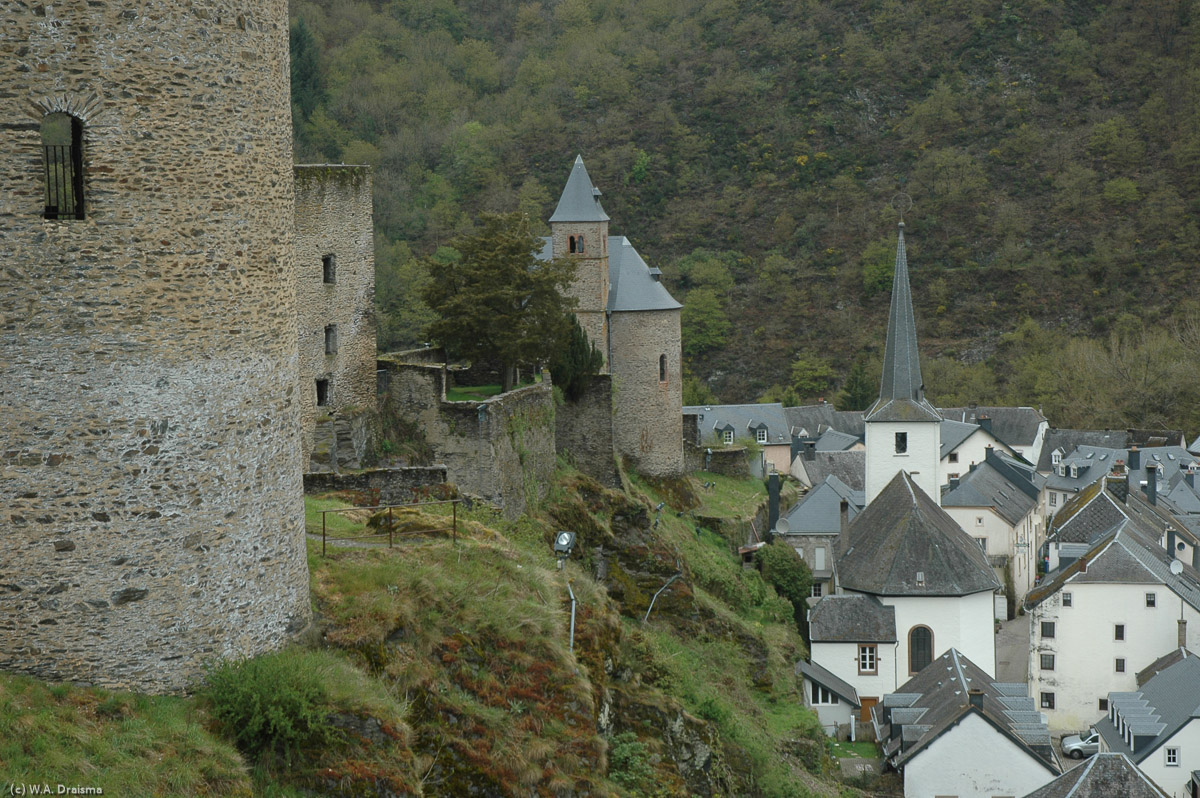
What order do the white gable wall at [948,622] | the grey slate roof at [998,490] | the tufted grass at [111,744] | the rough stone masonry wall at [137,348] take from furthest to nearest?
the grey slate roof at [998,490], the white gable wall at [948,622], the rough stone masonry wall at [137,348], the tufted grass at [111,744]

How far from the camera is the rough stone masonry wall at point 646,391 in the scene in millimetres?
32344

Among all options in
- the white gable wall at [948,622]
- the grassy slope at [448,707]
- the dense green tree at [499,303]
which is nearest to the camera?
the grassy slope at [448,707]

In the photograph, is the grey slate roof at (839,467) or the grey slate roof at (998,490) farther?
the grey slate roof at (839,467)

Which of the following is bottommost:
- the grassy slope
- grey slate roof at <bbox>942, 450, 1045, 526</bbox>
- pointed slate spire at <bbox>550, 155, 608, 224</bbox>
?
grey slate roof at <bbox>942, 450, 1045, 526</bbox>

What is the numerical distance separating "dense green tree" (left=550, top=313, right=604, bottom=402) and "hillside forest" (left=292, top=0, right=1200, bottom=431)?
130 feet

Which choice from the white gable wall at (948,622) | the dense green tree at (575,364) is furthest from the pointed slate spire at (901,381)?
the dense green tree at (575,364)

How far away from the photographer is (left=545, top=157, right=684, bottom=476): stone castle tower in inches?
1256

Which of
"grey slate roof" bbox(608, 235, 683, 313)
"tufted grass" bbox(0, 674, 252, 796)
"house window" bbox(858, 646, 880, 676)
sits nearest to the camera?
"tufted grass" bbox(0, 674, 252, 796)

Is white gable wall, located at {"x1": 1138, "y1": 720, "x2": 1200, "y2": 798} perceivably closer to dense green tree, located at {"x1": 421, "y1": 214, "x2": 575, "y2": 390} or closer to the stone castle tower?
the stone castle tower

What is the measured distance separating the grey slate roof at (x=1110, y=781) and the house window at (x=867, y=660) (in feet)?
31.2

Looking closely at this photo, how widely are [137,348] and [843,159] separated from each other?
84.7 m

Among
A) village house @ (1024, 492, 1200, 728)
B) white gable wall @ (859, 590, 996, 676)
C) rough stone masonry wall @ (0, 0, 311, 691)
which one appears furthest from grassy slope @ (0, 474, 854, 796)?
village house @ (1024, 492, 1200, 728)

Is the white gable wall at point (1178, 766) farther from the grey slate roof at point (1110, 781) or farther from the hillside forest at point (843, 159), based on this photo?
the hillside forest at point (843, 159)

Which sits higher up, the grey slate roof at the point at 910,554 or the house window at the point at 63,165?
the house window at the point at 63,165
